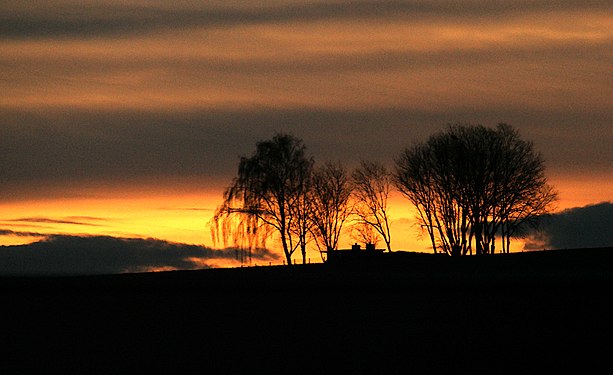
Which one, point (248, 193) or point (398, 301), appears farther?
point (248, 193)

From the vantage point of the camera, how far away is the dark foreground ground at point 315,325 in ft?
113

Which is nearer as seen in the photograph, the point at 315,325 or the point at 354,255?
the point at 315,325

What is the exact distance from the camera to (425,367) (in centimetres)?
3356

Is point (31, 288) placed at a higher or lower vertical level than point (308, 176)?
lower

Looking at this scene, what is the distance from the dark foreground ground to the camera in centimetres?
3456

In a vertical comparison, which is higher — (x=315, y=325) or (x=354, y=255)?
(x=354, y=255)

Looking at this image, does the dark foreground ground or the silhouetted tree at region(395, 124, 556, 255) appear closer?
the dark foreground ground

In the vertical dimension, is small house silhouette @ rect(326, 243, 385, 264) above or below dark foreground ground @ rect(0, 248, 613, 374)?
above

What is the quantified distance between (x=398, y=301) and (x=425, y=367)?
1786cm

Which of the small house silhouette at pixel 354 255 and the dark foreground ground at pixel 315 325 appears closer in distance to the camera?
the dark foreground ground at pixel 315 325

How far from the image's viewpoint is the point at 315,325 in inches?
1689

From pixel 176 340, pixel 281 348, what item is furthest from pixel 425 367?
pixel 176 340

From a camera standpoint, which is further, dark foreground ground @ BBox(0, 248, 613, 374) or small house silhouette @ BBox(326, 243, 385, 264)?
small house silhouette @ BBox(326, 243, 385, 264)

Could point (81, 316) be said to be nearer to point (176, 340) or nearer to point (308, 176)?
point (176, 340)
